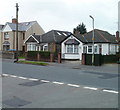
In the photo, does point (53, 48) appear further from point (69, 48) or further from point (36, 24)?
point (36, 24)

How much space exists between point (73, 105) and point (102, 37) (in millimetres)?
28429

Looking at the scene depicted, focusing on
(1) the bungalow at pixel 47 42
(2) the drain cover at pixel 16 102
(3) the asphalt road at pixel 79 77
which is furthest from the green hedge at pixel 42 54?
(2) the drain cover at pixel 16 102

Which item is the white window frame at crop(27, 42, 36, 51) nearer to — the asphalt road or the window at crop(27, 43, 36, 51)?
the window at crop(27, 43, 36, 51)

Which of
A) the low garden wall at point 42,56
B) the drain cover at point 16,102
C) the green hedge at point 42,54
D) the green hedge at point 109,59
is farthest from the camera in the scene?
the green hedge at point 42,54

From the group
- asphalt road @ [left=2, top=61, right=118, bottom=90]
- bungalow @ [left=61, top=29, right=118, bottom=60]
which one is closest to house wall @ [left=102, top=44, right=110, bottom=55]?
bungalow @ [left=61, top=29, right=118, bottom=60]

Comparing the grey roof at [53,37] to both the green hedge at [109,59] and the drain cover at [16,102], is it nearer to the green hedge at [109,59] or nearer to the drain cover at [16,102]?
the green hedge at [109,59]

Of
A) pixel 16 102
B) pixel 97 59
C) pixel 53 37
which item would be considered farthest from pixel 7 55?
pixel 16 102

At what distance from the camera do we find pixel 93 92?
911cm

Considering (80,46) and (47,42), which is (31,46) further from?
(80,46)

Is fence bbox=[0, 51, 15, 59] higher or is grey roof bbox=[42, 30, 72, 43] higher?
grey roof bbox=[42, 30, 72, 43]

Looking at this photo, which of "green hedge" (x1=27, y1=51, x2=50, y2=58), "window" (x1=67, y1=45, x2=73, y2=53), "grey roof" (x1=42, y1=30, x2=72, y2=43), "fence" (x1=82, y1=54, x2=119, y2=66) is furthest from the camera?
"grey roof" (x1=42, y1=30, x2=72, y2=43)

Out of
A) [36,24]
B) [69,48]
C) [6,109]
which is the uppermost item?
[36,24]

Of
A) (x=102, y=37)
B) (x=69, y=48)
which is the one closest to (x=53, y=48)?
(x=69, y=48)

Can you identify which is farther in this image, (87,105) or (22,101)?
(22,101)
